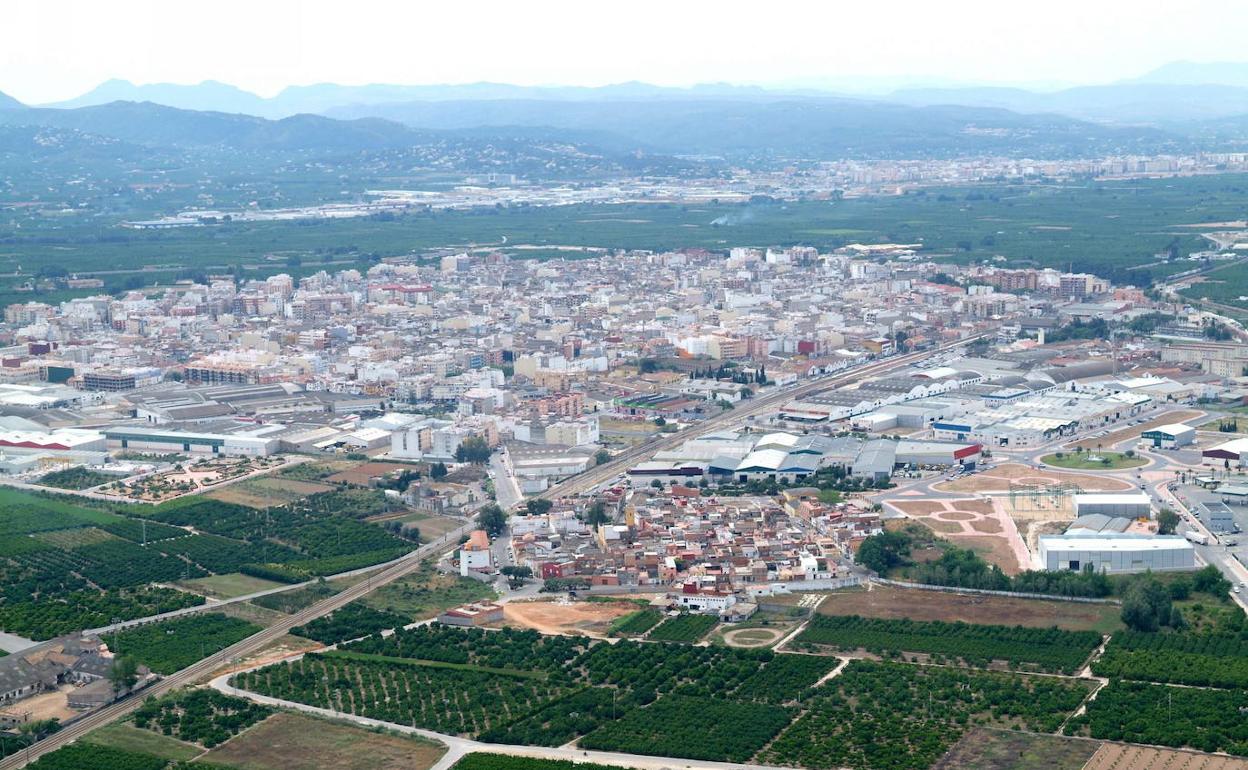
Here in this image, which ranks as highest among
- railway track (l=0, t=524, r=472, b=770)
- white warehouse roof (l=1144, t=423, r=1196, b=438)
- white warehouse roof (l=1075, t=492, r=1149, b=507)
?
white warehouse roof (l=1144, t=423, r=1196, b=438)

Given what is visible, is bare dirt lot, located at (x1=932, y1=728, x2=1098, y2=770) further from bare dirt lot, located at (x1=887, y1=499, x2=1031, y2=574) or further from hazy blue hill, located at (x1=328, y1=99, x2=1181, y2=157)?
hazy blue hill, located at (x1=328, y1=99, x2=1181, y2=157)

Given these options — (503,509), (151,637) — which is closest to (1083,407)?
(503,509)

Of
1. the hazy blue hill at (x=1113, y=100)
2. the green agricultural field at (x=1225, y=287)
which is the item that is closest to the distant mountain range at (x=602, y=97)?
the hazy blue hill at (x=1113, y=100)

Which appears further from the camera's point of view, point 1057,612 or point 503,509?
point 503,509

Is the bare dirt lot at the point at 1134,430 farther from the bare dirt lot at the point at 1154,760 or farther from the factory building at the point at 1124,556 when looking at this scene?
the bare dirt lot at the point at 1154,760

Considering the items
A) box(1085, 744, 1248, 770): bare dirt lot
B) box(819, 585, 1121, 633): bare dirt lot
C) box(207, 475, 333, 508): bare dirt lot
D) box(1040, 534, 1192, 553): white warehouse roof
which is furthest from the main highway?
box(1085, 744, 1248, 770): bare dirt lot

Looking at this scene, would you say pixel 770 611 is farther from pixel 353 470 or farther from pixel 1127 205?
pixel 1127 205
